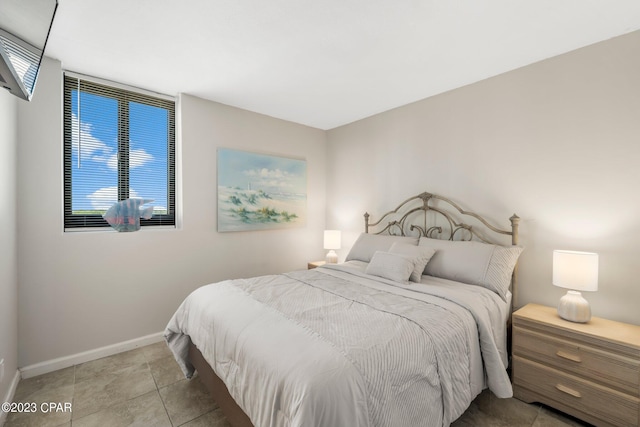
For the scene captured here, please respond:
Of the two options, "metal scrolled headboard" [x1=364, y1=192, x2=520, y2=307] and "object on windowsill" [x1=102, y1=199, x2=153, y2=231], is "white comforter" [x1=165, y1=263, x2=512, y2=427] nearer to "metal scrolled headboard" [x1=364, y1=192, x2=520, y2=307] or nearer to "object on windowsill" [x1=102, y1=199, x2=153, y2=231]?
"metal scrolled headboard" [x1=364, y1=192, x2=520, y2=307]

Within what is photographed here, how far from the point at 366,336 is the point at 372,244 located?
70.6 inches

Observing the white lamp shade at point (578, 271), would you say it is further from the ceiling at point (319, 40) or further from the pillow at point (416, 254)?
the ceiling at point (319, 40)

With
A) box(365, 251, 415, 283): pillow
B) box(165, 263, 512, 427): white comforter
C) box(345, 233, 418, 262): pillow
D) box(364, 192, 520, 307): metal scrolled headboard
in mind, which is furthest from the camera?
box(345, 233, 418, 262): pillow

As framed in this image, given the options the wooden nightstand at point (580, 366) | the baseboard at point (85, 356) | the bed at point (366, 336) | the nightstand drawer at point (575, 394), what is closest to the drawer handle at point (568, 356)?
the wooden nightstand at point (580, 366)

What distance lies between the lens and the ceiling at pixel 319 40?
1.71 m

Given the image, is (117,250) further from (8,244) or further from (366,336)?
(366,336)

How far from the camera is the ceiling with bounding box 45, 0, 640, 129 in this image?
5.61 ft

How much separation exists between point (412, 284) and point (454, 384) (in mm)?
805

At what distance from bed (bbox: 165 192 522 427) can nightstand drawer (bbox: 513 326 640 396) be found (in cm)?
17

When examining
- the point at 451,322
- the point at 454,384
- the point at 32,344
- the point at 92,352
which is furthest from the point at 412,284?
the point at 32,344

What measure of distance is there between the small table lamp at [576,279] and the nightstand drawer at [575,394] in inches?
14.9

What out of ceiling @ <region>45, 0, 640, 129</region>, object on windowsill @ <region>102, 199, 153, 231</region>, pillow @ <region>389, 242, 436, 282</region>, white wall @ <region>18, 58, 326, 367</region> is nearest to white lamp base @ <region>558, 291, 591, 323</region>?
pillow @ <region>389, 242, 436, 282</region>

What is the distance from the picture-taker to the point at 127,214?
2.61 meters

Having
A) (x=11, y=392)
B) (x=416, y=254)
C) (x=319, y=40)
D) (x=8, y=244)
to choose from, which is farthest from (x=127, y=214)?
(x=416, y=254)
